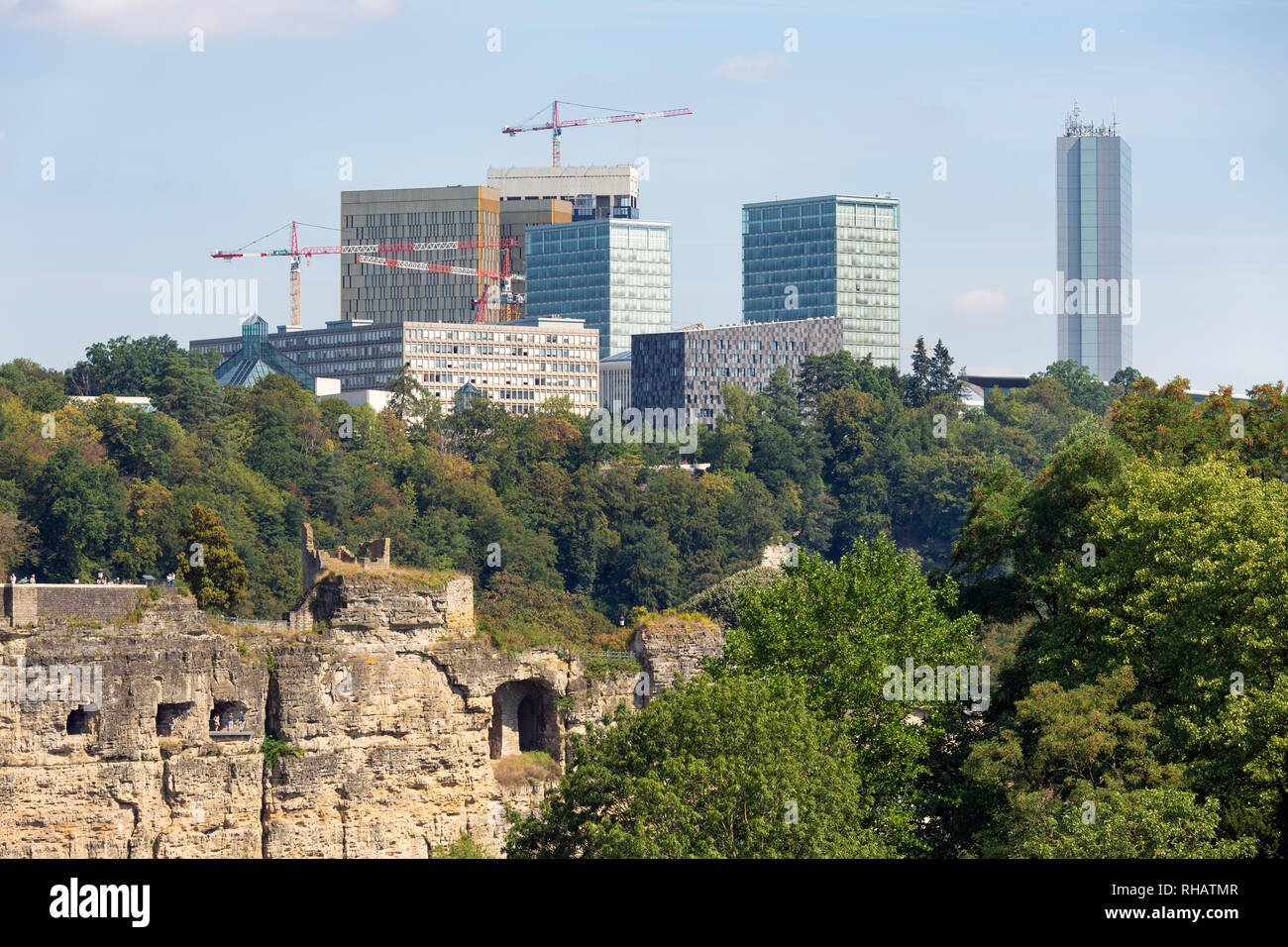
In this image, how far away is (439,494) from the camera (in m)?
113

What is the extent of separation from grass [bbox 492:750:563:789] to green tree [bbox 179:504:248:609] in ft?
73.8

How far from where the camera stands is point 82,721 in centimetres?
4069

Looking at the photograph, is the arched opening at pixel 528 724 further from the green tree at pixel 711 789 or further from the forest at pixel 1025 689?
the green tree at pixel 711 789

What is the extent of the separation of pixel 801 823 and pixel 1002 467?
16.6 m

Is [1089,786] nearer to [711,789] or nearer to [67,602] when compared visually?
[711,789]

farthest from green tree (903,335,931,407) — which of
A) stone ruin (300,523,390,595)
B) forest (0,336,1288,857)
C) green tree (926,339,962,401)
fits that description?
stone ruin (300,523,390,595)

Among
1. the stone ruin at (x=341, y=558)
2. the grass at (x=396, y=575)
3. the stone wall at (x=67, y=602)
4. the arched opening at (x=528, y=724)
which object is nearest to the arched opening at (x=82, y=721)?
the stone wall at (x=67, y=602)

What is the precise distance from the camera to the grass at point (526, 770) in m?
46.6

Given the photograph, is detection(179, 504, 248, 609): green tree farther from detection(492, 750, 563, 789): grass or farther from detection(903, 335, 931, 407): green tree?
detection(903, 335, 931, 407): green tree

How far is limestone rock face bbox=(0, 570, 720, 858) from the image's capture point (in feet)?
132

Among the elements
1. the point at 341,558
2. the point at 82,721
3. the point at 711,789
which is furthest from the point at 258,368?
the point at 711,789

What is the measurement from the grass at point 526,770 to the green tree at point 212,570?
73.8 ft
